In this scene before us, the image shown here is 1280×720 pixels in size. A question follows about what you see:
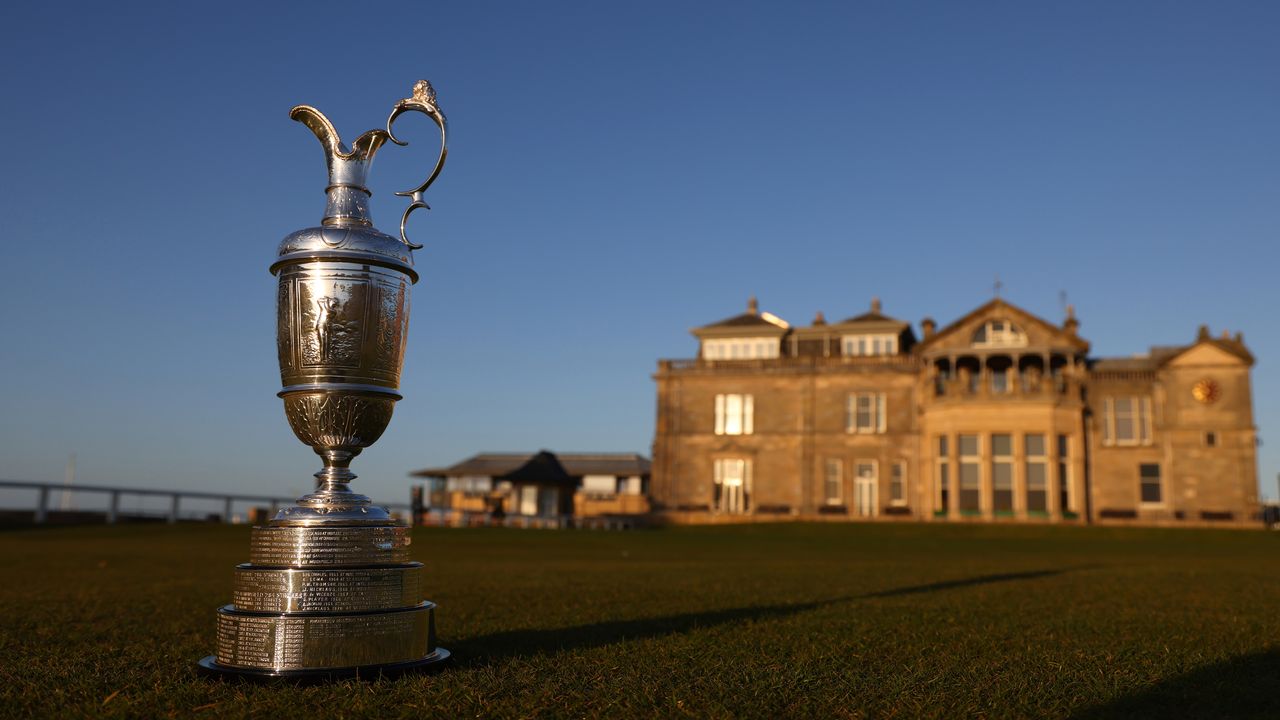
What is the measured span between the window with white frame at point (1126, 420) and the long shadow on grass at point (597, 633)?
41.8 m

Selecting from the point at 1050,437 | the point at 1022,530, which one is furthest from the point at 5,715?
the point at 1050,437

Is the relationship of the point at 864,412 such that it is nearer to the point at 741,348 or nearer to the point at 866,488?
the point at 866,488

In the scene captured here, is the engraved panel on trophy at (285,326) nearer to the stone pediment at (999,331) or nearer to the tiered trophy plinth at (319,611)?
the tiered trophy plinth at (319,611)

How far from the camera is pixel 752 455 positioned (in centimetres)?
5234

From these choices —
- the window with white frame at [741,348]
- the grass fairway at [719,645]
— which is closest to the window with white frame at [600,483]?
the window with white frame at [741,348]

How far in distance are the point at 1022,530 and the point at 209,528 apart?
103 feet

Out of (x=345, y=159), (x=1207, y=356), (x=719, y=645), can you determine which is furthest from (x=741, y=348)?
(x=345, y=159)

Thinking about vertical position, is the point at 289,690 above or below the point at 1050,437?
below

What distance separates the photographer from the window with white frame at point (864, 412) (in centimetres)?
5047

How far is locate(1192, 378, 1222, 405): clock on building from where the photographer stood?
45.7 m

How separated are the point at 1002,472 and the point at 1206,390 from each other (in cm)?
1018

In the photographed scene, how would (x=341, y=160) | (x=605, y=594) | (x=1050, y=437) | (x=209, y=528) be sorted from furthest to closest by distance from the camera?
(x=1050, y=437), (x=209, y=528), (x=605, y=594), (x=341, y=160)

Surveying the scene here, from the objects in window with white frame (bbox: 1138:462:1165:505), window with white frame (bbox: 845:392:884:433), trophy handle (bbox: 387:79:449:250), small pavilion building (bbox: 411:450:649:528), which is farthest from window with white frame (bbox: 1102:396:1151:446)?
trophy handle (bbox: 387:79:449:250)

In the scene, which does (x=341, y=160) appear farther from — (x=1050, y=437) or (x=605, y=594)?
(x=1050, y=437)
